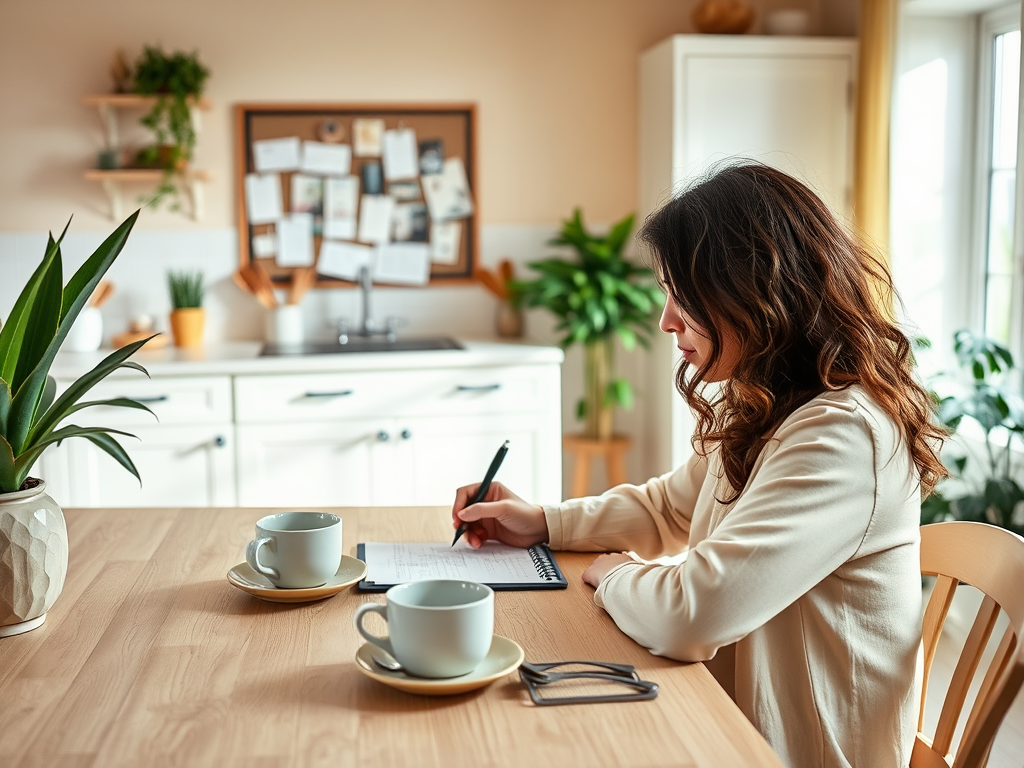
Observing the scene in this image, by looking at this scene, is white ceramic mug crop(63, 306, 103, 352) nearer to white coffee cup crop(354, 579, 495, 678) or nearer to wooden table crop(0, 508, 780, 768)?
wooden table crop(0, 508, 780, 768)

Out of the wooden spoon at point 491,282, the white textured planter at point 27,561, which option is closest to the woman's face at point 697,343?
the white textured planter at point 27,561

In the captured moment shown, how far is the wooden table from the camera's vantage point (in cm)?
91

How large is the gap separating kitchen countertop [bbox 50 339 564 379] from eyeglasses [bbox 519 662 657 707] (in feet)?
7.43

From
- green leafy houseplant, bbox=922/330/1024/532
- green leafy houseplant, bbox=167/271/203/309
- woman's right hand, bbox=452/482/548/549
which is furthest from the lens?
green leafy houseplant, bbox=167/271/203/309

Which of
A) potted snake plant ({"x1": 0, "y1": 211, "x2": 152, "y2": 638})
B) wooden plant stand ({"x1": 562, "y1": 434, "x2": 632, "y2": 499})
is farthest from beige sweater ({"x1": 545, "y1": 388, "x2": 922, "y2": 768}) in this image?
wooden plant stand ({"x1": 562, "y1": 434, "x2": 632, "y2": 499})

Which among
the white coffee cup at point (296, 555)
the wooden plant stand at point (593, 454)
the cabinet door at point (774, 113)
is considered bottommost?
the wooden plant stand at point (593, 454)

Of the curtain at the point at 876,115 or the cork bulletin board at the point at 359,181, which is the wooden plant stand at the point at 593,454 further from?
the curtain at the point at 876,115

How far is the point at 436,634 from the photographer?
3.28ft

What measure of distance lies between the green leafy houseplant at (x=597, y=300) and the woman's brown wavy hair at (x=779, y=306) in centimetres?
215

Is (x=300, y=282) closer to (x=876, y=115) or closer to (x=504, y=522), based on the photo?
(x=876, y=115)

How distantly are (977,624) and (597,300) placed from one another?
239cm

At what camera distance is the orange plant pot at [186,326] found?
142 inches

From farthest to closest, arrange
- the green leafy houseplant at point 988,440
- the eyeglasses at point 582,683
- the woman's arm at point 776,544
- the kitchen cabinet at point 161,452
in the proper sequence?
the kitchen cabinet at point 161,452
the green leafy houseplant at point 988,440
the woman's arm at point 776,544
the eyeglasses at point 582,683

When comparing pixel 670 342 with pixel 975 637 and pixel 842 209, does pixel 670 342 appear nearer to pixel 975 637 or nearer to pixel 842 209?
pixel 842 209
